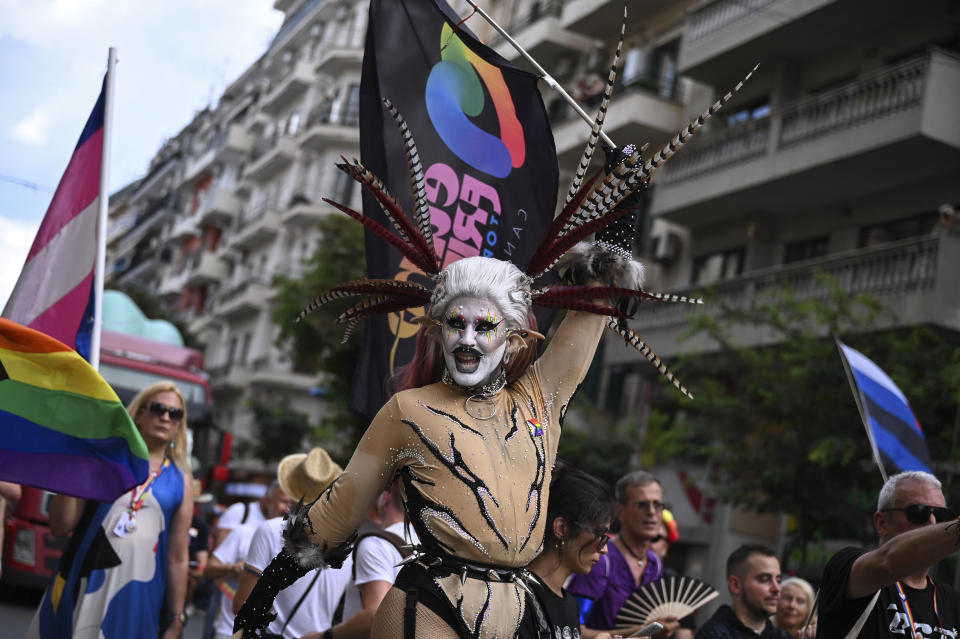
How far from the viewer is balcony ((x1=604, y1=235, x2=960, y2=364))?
14625 mm

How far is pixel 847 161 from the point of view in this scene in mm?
17047

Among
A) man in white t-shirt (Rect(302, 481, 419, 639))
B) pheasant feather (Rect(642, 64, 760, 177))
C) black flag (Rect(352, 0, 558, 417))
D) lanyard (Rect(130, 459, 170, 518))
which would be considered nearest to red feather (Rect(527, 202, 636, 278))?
pheasant feather (Rect(642, 64, 760, 177))

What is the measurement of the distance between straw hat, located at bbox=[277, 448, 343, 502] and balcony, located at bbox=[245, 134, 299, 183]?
1553 inches

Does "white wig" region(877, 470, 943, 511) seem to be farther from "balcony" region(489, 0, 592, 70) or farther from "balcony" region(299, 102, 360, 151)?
"balcony" region(299, 102, 360, 151)

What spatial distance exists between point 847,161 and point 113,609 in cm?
1399

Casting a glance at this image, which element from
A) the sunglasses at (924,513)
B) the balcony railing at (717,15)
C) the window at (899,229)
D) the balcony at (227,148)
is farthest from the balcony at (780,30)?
the balcony at (227,148)

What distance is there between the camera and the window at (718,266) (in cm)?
2059

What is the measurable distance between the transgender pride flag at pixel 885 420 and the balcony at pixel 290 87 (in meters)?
40.5

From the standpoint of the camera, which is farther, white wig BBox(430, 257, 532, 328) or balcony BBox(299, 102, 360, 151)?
balcony BBox(299, 102, 360, 151)

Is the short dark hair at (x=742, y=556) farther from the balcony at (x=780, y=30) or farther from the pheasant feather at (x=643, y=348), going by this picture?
the balcony at (x=780, y=30)

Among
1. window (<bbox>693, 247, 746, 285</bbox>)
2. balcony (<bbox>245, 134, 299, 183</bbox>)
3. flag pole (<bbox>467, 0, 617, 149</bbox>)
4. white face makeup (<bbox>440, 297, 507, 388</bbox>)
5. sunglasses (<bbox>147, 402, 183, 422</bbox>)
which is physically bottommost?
sunglasses (<bbox>147, 402, 183, 422</bbox>)

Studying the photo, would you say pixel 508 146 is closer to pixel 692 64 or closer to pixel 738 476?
pixel 738 476

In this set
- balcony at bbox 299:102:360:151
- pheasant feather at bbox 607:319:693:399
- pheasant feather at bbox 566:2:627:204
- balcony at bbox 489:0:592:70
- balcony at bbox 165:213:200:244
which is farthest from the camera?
balcony at bbox 165:213:200:244

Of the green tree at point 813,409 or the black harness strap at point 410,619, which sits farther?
the green tree at point 813,409
